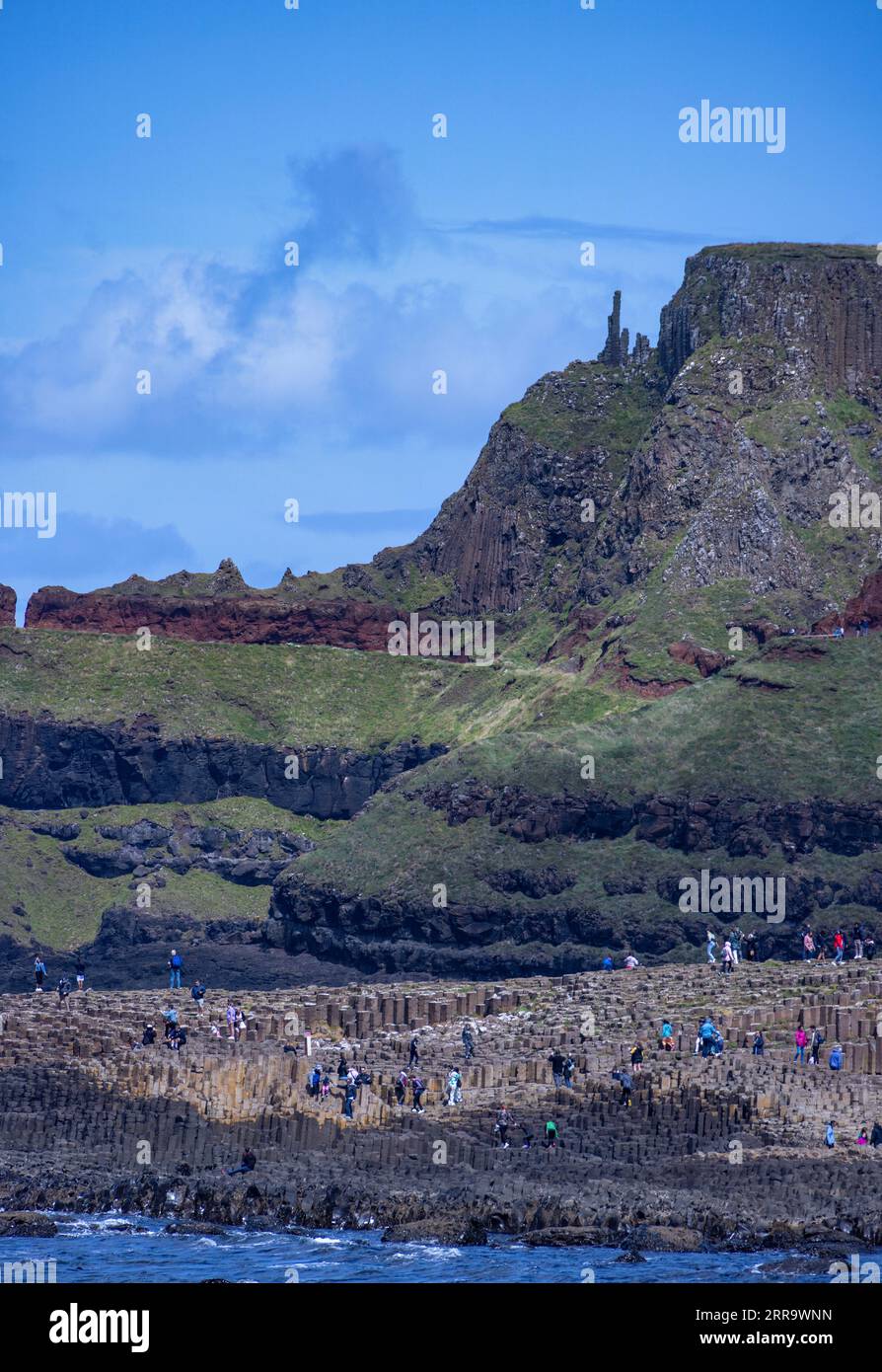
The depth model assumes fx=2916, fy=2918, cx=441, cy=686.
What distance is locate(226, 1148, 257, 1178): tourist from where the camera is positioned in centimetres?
8329

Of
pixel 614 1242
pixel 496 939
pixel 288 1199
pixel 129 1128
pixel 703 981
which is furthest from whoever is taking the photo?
pixel 496 939

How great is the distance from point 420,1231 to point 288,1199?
18.2 feet

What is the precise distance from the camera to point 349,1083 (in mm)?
91000

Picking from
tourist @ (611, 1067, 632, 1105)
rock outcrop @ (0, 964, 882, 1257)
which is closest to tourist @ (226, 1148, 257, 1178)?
rock outcrop @ (0, 964, 882, 1257)

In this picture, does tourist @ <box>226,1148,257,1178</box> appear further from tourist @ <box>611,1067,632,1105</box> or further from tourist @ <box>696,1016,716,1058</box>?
tourist @ <box>696,1016,716,1058</box>

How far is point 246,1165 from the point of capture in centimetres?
8406

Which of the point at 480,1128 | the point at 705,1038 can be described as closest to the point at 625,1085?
the point at 480,1128

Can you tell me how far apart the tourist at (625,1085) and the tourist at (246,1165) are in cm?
1196

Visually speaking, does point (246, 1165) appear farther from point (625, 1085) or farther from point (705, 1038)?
point (705, 1038)

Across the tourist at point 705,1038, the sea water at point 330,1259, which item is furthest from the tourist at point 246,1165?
the tourist at point 705,1038

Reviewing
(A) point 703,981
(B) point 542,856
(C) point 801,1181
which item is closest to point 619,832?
(B) point 542,856

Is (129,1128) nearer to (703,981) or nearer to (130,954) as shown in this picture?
(703,981)

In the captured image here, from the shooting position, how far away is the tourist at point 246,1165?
273 feet

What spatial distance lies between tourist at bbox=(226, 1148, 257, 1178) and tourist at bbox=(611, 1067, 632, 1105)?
12.0m
